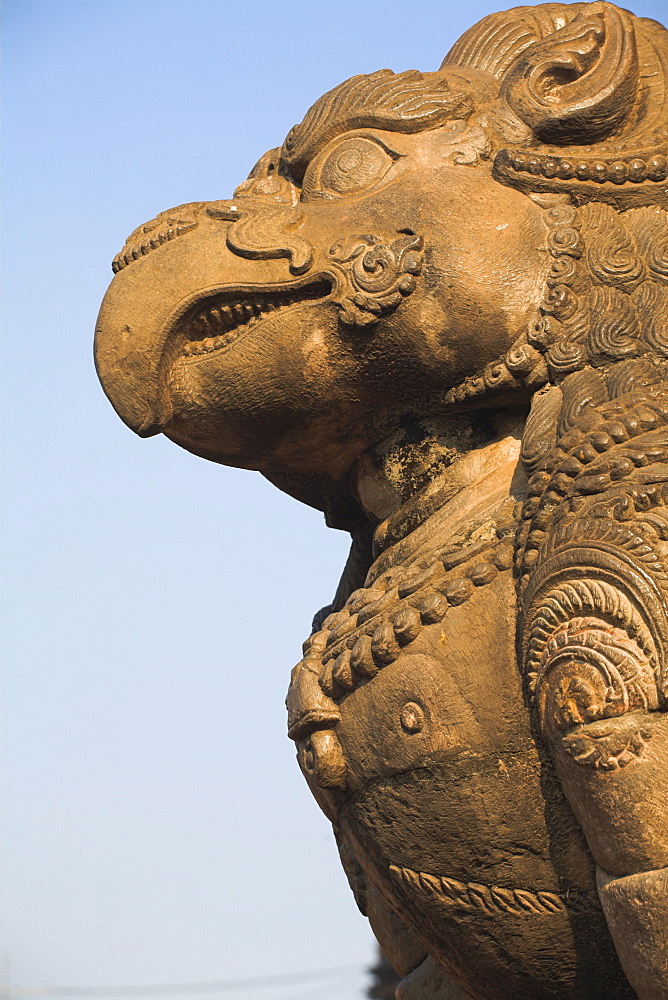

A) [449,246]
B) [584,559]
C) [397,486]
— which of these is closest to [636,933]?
[584,559]

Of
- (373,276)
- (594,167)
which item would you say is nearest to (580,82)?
(594,167)

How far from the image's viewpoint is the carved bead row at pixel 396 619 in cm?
335

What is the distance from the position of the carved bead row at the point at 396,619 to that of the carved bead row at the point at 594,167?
1.13 meters

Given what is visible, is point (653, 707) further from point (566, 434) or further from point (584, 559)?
point (566, 434)

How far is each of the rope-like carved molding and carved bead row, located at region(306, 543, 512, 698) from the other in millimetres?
521

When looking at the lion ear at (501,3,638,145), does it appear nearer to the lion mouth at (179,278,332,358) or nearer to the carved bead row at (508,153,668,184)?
the carved bead row at (508,153,668,184)

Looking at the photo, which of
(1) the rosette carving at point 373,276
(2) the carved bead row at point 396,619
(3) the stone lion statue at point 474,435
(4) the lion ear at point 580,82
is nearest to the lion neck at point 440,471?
(3) the stone lion statue at point 474,435

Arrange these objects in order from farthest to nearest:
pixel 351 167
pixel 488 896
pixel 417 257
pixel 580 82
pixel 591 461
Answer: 1. pixel 351 167
2. pixel 580 82
3. pixel 417 257
4. pixel 488 896
5. pixel 591 461

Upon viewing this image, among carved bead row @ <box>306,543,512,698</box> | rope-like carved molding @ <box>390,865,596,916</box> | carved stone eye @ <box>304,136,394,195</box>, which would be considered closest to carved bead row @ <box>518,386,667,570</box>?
carved bead row @ <box>306,543,512,698</box>

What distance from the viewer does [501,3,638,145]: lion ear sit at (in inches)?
149

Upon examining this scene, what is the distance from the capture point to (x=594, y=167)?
12.3 ft

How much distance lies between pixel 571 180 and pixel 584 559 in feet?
4.23

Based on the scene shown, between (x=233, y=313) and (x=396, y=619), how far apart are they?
109 cm

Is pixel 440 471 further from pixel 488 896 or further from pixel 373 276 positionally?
pixel 488 896
